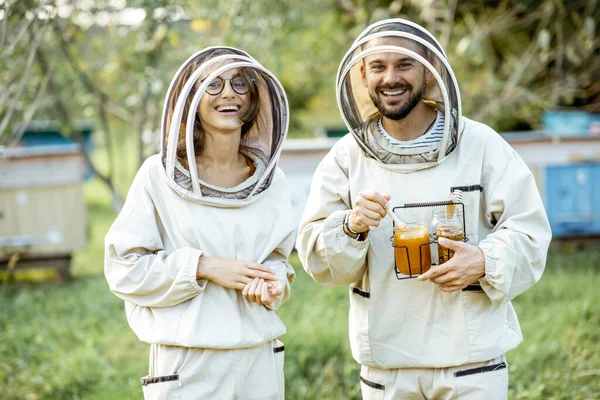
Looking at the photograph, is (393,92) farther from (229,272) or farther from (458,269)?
(229,272)

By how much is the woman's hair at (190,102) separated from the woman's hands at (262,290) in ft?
1.54

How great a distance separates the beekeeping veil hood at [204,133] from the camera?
2.57 m

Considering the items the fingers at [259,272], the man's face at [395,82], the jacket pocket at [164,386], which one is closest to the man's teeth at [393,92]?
the man's face at [395,82]

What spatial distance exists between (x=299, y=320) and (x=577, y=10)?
448 centimetres

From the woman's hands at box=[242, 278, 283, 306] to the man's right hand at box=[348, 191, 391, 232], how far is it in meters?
0.33

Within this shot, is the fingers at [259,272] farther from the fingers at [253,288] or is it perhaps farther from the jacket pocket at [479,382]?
the jacket pocket at [479,382]

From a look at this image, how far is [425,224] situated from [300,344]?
2254mm

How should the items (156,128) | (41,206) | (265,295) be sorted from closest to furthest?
(265,295) → (156,128) → (41,206)

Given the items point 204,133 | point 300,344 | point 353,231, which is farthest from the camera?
point 300,344

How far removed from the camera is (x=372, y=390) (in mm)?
2826

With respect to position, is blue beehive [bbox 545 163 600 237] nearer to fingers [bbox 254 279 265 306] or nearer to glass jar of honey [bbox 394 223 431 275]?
glass jar of honey [bbox 394 223 431 275]

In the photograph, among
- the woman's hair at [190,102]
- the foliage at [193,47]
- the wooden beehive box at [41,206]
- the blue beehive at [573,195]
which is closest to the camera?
the woman's hair at [190,102]

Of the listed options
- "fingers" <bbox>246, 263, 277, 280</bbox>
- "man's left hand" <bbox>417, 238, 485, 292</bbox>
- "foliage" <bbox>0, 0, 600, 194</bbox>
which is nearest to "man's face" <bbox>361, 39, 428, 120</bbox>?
"man's left hand" <bbox>417, 238, 485, 292</bbox>

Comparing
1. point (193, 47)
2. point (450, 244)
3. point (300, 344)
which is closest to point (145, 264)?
point (450, 244)
